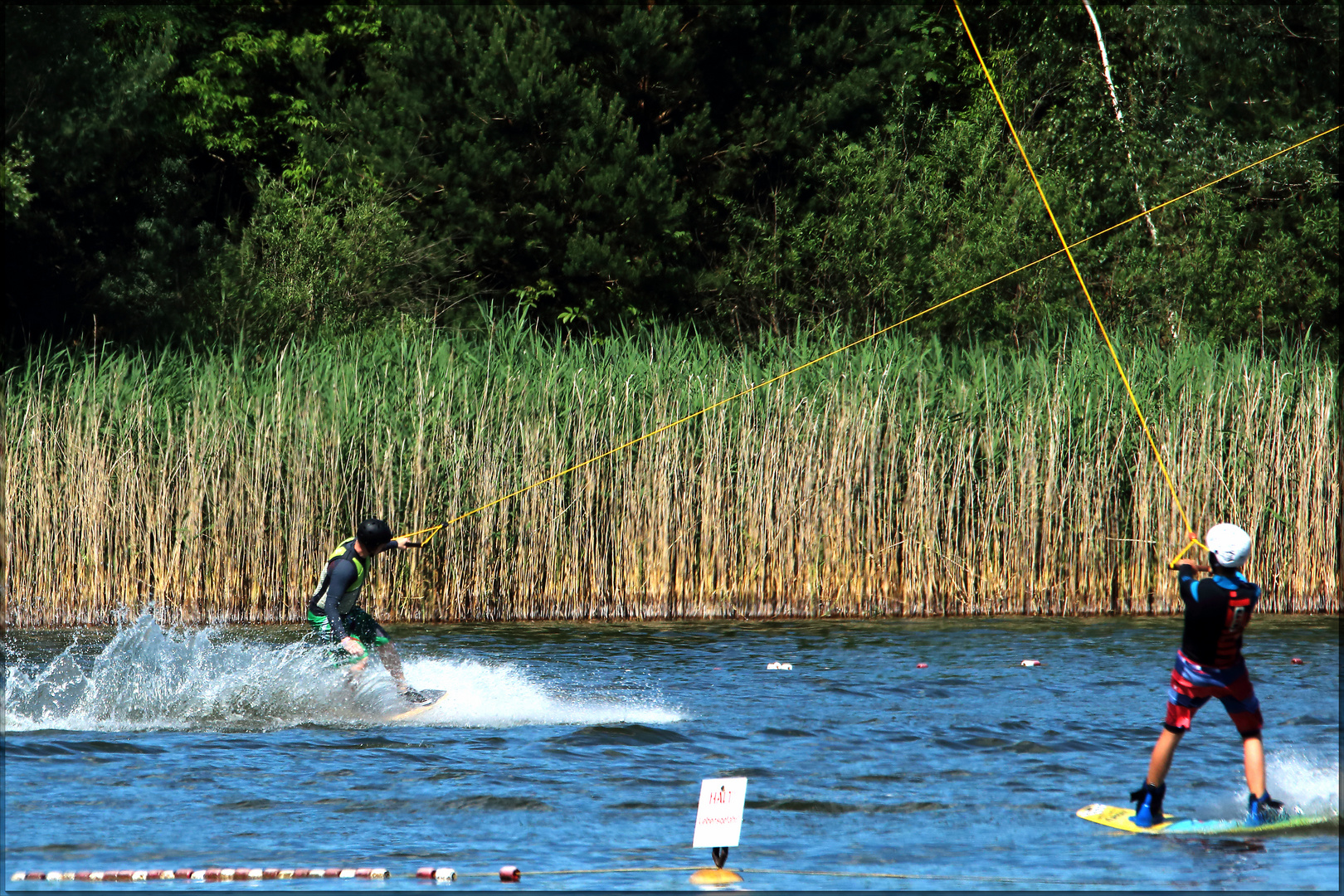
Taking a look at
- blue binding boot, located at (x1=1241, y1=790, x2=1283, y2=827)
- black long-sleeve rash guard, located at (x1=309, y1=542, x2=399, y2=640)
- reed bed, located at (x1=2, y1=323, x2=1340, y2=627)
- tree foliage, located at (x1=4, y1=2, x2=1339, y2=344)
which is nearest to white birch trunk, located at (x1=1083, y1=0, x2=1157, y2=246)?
tree foliage, located at (x1=4, y1=2, x2=1339, y2=344)

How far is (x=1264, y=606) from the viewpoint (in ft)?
50.6

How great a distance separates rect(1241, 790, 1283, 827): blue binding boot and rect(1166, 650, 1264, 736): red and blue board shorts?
13.1 inches

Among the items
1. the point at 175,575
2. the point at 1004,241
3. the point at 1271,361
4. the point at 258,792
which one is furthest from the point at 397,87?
the point at 258,792

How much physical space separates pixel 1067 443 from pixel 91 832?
34.4ft

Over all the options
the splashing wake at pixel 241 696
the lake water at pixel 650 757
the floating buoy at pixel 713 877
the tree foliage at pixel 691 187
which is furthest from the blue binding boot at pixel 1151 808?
the tree foliage at pixel 691 187

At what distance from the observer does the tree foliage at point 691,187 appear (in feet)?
76.2

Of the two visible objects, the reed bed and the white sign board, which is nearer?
the white sign board

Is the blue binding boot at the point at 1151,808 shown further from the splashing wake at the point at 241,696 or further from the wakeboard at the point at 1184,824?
the splashing wake at the point at 241,696

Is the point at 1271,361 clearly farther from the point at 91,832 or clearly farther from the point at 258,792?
the point at 91,832

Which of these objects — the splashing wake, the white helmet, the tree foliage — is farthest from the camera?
the tree foliage

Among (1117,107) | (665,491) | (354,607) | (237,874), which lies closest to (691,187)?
(1117,107)

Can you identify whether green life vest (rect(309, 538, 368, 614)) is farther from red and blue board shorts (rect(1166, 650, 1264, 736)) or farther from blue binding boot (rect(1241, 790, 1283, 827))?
blue binding boot (rect(1241, 790, 1283, 827))

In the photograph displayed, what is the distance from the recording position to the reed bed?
14.7 m

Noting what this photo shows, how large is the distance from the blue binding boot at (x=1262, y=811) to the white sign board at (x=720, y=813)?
2.83 m
